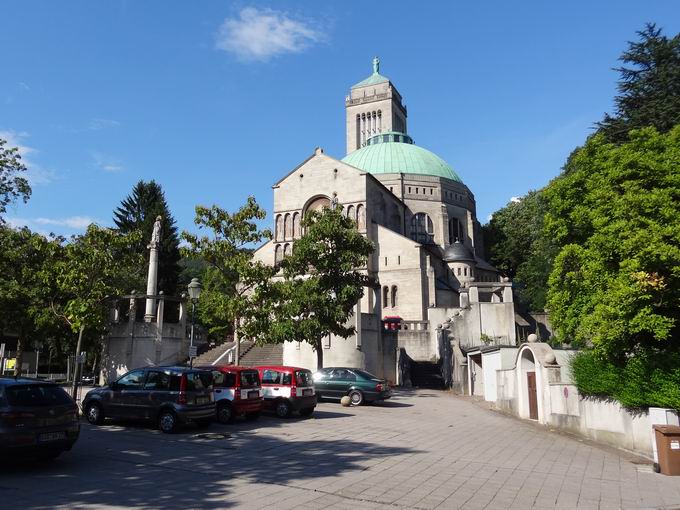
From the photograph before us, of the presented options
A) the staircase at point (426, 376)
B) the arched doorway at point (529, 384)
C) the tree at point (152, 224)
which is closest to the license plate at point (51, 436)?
the arched doorway at point (529, 384)

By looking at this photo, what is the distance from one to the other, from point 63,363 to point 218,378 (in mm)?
39516

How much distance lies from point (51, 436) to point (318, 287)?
16.4 metres

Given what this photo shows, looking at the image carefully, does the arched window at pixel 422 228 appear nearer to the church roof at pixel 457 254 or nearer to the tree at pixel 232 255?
the church roof at pixel 457 254

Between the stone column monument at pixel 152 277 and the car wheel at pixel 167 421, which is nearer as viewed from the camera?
the car wheel at pixel 167 421

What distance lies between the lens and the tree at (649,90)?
2434cm

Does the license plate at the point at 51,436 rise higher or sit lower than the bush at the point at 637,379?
lower

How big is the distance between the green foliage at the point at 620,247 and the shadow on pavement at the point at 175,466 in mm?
6019

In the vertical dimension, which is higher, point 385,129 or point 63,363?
Result: point 385,129

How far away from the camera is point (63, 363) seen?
156 ft

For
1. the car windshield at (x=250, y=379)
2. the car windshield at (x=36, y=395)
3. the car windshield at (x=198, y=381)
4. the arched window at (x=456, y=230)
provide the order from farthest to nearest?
the arched window at (x=456, y=230)
the car windshield at (x=250, y=379)
the car windshield at (x=198, y=381)
the car windshield at (x=36, y=395)

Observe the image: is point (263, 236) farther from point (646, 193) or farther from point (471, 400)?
point (646, 193)

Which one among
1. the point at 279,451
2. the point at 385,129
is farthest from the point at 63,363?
the point at 385,129

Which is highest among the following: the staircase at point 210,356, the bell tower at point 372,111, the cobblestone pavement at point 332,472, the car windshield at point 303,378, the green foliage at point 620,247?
the bell tower at point 372,111

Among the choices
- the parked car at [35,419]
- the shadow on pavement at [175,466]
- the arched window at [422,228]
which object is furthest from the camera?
the arched window at [422,228]
